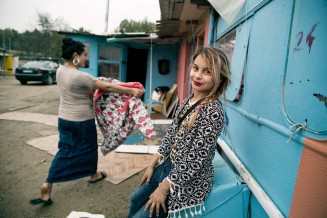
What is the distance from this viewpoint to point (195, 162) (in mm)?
1223

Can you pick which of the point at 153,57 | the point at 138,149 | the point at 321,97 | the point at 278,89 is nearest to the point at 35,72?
the point at 153,57

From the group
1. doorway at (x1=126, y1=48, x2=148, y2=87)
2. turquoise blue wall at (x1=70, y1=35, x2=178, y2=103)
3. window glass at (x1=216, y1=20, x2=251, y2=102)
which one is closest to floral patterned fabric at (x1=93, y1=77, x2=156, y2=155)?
window glass at (x1=216, y1=20, x2=251, y2=102)

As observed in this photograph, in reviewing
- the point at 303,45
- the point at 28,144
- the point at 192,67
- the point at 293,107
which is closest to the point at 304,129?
the point at 293,107

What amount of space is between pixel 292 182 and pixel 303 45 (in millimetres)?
808

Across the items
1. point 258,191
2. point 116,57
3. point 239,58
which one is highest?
point 116,57

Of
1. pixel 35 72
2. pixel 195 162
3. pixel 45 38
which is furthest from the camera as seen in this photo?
pixel 45 38

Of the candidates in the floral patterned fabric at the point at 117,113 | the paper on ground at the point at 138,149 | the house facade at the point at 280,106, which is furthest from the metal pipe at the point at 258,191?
the paper on ground at the point at 138,149

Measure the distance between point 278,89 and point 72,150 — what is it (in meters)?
2.41

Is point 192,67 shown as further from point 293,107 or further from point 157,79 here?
point 157,79

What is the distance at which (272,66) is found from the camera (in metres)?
1.44

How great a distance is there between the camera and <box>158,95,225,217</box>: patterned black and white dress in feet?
4.01

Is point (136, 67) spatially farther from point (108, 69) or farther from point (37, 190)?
point (37, 190)

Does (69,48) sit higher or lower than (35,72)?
higher

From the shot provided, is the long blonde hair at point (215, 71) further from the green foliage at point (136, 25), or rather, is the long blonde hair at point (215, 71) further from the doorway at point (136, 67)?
the green foliage at point (136, 25)
